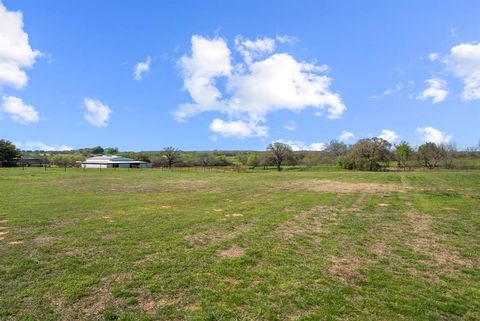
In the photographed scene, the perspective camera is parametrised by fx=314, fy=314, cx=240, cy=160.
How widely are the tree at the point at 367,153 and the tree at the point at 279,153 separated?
13.3 meters

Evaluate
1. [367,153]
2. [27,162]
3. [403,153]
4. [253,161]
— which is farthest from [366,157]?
[27,162]

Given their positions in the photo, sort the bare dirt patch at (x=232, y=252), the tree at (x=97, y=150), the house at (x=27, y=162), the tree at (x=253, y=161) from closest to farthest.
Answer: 1. the bare dirt patch at (x=232, y=252)
2. the tree at (x=253, y=161)
3. the house at (x=27, y=162)
4. the tree at (x=97, y=150)

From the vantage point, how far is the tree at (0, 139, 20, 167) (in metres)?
74.4

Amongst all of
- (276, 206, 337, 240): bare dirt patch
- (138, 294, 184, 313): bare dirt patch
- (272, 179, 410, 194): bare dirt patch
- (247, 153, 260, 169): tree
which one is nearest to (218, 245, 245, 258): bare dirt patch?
(276, 206, 337, 240): bare dirt patch

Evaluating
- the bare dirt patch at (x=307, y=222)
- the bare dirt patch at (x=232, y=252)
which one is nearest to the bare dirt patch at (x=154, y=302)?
the bare dirt patch at (x=232, y=252)

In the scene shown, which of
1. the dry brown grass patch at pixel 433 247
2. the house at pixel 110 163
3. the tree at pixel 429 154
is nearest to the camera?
the dry brown grass patch at pixel 433 247

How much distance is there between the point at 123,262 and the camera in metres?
6.64

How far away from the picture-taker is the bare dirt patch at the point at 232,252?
286 inches

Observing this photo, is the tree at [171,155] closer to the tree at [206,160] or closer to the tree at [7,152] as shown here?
the tree at [206,160]

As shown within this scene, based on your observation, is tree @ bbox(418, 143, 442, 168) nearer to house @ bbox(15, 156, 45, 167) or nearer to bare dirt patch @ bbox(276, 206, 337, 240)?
bare dirt patch @ bbox(276, 206, 337, 240)

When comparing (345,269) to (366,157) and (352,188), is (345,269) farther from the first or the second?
(366,157)

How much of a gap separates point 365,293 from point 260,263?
2.20m

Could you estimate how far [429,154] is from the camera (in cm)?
6894

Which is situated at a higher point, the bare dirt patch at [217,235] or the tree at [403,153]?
the tree at [403,153]
